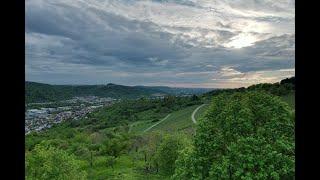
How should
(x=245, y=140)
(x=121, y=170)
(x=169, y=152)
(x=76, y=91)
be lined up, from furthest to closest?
(x=76, y=91)
(x=121, y=170)
(x=169, y=152)
(x=245, y=140)

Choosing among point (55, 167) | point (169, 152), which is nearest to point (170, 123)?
point (169, 152)

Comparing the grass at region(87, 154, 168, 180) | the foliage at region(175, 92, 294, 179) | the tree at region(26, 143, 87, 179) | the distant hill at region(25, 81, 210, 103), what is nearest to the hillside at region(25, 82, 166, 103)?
the distant hill at region(25, 81, 210, 103)

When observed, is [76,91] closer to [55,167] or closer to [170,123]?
[170,123]

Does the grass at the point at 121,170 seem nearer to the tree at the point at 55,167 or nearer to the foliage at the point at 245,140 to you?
the tree at the point at 55,167

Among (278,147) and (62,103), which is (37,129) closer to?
(62,103)

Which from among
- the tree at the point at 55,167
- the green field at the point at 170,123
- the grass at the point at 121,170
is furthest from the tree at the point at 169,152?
the green field at the point at 170,123

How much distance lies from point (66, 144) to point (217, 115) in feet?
125

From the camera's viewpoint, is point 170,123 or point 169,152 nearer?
point 169,152

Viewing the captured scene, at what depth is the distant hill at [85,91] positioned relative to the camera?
107 metres

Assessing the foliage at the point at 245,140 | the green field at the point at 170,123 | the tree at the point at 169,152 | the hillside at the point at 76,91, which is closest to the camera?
the foliage at the point at 245,140

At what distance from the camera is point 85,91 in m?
128

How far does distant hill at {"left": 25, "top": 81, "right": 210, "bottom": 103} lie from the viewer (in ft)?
350

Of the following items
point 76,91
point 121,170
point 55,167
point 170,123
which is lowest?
point 121,170
